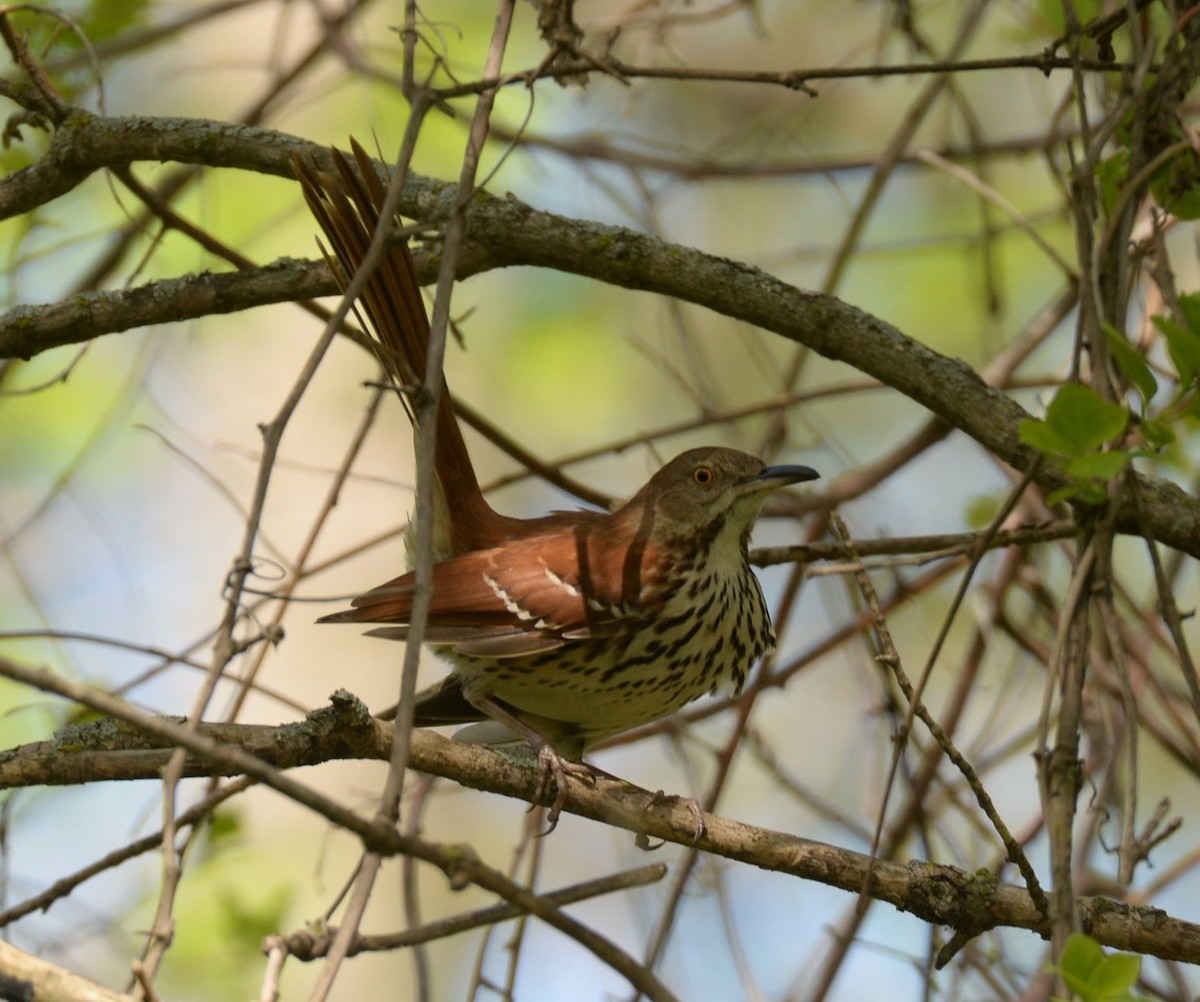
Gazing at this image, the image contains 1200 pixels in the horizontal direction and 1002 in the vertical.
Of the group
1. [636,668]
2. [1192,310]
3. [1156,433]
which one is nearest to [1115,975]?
Answer: [1156,433]

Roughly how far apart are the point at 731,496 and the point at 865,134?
4.02 meters

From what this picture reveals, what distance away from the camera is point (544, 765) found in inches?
119

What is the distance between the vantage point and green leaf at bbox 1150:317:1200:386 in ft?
6.28

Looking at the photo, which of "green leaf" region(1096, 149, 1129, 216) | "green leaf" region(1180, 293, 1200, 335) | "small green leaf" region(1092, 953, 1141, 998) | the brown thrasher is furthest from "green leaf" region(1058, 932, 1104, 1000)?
the brown thrasher

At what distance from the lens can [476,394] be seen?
669 centimetres

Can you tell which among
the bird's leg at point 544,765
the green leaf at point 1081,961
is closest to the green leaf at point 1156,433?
the green leaf at point 1081,961

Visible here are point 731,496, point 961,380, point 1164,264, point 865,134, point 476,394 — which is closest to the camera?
point 1164,264

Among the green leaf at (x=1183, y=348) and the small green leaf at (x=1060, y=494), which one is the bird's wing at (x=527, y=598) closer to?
the small green leaf at (x=1060, y=494)

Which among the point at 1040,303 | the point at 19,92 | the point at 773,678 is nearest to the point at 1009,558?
the point at 773,678

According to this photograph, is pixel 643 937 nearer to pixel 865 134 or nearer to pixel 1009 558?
pixel 1009 558

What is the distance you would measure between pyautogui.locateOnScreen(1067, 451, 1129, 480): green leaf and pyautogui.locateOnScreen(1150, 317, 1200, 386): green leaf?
0.49 ft

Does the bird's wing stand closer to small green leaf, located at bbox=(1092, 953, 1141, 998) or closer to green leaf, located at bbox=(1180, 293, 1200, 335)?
green leaf, located at bbox=(1180, 293, 1200, 335)

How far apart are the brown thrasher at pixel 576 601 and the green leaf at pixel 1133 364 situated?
154 cm

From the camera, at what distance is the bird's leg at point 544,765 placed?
116 inches
